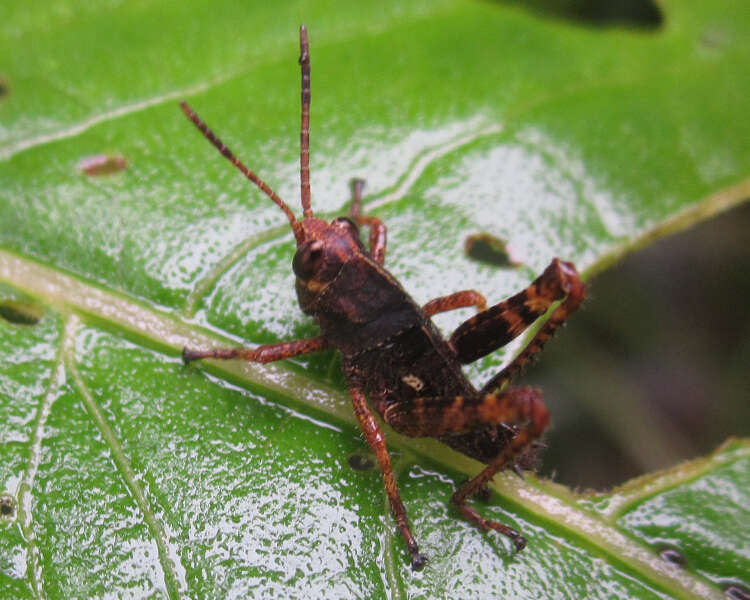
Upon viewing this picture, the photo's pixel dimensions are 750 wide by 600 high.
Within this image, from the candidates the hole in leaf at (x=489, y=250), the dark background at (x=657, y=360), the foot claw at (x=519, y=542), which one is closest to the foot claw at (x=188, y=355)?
the hole in leaf at (x=489, y=250)

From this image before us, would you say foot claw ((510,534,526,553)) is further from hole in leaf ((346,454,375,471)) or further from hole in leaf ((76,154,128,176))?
hole in leaf ((76,154,128,176))

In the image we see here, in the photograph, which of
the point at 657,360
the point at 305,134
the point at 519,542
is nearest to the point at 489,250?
the point at 305,134

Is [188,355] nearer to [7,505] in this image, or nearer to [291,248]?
[291,248]

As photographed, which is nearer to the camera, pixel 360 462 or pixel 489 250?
pixel 360 462

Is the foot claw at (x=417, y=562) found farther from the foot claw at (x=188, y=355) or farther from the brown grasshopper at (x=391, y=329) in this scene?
the foot claw at (x=188, y=355)

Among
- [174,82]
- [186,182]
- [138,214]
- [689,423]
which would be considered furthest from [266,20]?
[689,423]

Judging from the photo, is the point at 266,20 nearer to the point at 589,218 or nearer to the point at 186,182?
the point at 186,182
